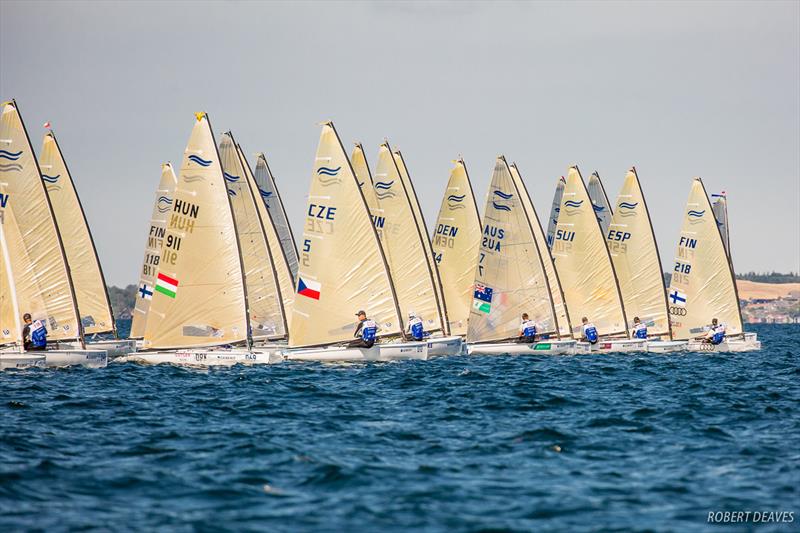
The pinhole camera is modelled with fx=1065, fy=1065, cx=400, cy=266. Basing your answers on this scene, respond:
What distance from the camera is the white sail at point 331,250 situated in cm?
3903

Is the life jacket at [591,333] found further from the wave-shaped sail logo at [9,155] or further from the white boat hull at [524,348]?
the wave-shaped sail logo at [9,155]

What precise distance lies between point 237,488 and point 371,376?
17.8 metres

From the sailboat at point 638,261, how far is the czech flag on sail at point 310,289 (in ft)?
80.3

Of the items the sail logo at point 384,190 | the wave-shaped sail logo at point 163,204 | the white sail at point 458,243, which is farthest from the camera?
the white sail at point 458,243

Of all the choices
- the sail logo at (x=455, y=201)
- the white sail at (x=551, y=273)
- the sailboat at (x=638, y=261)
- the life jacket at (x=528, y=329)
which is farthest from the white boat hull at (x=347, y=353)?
the sailboat at (x=638, y=261)

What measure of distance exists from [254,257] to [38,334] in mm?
10541

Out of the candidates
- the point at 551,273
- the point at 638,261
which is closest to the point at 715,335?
the point at 638,261

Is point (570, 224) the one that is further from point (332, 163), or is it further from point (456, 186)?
point (332, 163)

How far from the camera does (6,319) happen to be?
36.2m

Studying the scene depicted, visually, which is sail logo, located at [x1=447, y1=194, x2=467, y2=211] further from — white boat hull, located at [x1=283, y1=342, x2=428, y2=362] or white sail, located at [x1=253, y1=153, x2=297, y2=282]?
white boat hull, located at [x1=283, y1=342, x2=428, y2=362]

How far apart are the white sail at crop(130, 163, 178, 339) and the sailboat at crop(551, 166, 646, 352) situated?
20.4 metres

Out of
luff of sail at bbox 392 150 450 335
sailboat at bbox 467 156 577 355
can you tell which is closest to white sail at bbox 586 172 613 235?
luff of sail at bbox 392 150 450 335

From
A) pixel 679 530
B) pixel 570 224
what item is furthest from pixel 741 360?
pixel 679 530

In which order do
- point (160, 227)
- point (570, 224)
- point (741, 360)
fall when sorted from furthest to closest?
point (570, 224) → point (160, 227) → point (741, 360)
